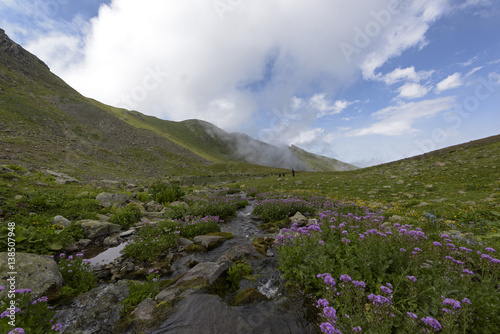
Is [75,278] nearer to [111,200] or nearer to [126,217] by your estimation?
[126,217]

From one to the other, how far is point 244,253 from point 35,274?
5.87m

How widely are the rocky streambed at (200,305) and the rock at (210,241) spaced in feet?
5.56

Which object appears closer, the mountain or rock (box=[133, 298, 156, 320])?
rock (box=[133, 298, 156, 320])

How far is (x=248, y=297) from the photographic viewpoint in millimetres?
4496

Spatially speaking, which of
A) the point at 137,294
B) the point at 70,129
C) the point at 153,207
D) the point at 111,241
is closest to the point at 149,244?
the point at 111,241

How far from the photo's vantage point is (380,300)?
283cm

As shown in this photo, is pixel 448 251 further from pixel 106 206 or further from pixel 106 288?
pixel 106 206

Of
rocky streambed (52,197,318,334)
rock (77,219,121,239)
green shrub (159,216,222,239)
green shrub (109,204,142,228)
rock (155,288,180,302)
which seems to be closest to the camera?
rocky streambed (52,197,318,334)

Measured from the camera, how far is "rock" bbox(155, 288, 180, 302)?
4.73 m

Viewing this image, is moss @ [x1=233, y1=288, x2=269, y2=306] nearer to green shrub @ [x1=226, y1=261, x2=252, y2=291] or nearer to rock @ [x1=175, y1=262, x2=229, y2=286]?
green shrub @ [x1=226, y1=261, x2=252, y2=291]

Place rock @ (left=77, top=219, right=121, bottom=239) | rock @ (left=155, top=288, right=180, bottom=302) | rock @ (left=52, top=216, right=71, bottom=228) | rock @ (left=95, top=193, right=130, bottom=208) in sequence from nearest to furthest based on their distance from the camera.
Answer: rock @ (left=155, top=288, right=180, bottom=302) → rock @ (left=52, top=216, right=71, bottom=228) → rock @ (left=77, top=219, right=121, bottom=239) → rock @ (left=95, top=193, right=130, bottom=208)

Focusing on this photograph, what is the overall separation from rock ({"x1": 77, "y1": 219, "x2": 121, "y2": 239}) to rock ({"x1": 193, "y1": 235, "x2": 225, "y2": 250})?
474 centimetres

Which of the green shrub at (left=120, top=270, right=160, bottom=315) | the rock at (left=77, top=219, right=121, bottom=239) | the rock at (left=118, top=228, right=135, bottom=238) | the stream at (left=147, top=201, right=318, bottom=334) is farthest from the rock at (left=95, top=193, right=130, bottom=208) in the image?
the stream at (left=147, top=201, right=318, bottom=334)

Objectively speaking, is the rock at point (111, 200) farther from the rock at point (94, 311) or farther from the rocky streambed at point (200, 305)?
the rock at point (94, 311)
